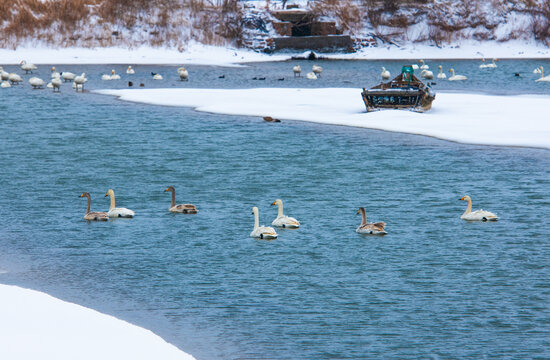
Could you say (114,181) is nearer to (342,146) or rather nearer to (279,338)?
(342,146)

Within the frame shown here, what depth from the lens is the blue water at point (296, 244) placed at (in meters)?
14.2

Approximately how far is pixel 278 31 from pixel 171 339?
339 feet

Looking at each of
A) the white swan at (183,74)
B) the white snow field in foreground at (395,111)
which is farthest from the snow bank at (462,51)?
the white snow field in foreground at (395,111)

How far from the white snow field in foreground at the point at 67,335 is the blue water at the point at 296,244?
61 centimetres

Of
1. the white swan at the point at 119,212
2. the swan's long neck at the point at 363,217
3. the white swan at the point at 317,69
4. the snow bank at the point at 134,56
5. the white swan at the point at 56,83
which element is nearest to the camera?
the swan's long neck at the point at 363,217

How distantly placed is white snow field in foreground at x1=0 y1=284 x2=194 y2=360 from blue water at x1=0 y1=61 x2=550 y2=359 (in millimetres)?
608

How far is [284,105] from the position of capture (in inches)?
1978

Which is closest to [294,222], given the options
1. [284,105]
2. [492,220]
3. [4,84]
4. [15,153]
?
[492,220]

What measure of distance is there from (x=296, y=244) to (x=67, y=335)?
759cm

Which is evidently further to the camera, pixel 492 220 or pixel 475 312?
pixel 492 220

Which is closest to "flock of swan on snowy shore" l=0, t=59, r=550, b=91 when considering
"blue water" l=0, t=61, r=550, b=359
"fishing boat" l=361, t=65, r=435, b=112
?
"fishing boat" l=361, t=65, r=435, b=112

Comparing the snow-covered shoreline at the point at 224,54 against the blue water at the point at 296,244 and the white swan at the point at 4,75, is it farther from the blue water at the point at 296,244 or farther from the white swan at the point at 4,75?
the blue water at the point at 296,244

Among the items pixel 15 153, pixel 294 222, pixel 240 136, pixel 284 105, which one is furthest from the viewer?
pixel 284 105

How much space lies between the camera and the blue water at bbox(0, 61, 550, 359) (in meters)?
14.2
